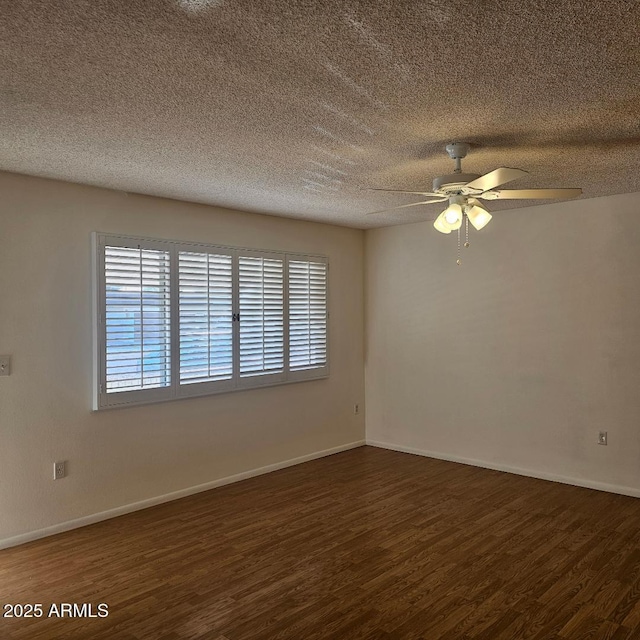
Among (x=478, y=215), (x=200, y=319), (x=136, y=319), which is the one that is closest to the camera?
(x=478, y=215)

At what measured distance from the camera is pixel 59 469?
397cm

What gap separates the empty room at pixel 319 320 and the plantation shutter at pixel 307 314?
0.15 feet

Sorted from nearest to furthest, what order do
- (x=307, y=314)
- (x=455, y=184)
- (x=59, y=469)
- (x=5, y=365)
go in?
(x=455, y=184) → (x=5, y=365) → (x=59, y=469) → (x=307, y=314)

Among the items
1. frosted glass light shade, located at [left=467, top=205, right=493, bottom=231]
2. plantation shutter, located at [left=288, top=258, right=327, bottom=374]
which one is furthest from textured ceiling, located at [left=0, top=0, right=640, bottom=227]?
plantation shutter, located at [left=288, top=258, right=327, bottom=374]

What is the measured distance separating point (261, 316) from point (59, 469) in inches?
83.5

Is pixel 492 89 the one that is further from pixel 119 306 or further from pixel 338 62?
pixel 119 306

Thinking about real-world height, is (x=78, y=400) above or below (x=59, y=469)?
above

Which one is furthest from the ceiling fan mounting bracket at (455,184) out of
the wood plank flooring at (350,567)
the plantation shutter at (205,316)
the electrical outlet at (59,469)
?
the electrical outlet at (59,469)

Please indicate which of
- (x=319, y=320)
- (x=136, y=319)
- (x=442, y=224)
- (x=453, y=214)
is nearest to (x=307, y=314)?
(x=319, y=320)

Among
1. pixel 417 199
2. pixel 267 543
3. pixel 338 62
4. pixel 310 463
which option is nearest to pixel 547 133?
pixel 338 62

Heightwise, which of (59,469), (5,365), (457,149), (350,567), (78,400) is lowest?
(350,567)

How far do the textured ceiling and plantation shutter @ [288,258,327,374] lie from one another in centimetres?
183

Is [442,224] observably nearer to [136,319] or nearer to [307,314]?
[136,319]

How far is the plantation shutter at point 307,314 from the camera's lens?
18.4ft
